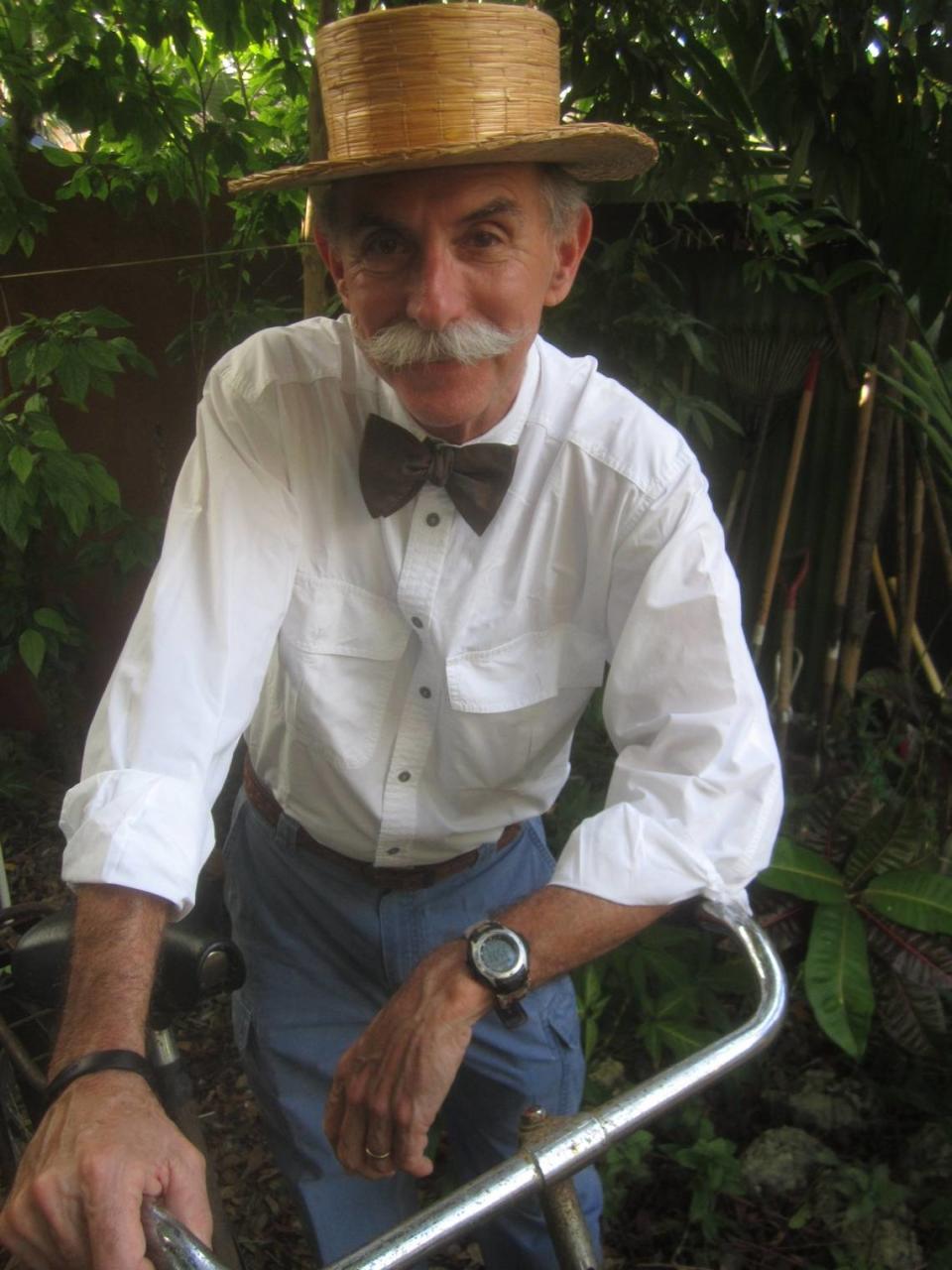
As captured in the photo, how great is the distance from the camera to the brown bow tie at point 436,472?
5.56ft

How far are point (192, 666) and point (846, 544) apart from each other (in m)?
2.94

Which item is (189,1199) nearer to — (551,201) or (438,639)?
(438,639)

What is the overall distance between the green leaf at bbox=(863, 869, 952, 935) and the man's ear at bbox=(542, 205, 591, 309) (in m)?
1.78

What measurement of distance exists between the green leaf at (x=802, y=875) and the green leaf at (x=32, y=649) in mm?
2412

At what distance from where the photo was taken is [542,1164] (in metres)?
1.00

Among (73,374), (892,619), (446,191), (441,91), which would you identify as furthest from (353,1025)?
(892,619)

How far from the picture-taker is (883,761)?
3.62 metres

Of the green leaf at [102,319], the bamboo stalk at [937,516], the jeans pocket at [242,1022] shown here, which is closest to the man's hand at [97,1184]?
the jeans pocket at [242,1022]

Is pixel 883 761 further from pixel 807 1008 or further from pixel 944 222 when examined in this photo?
pixel 944 222

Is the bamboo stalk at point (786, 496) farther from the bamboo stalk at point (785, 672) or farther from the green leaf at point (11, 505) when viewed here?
the green leaf at point (11, 505)

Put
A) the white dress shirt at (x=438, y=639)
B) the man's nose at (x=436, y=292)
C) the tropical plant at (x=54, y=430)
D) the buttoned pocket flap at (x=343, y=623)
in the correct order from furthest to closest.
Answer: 1. the tropical plant at (x=54, y=430)
2. the buttoned pocket flap at (x=343, y=623)
3. the man's nose at (x=436, y=292)
4. the white dress shirt at (x=438, y=639)

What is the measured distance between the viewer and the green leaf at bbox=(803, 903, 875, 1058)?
8.22ft

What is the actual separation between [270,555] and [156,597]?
21cm

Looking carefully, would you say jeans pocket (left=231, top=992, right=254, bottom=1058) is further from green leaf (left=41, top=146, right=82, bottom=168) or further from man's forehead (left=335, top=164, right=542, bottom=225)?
green leaf (left=41, top=146, right=82, bottom=168)
